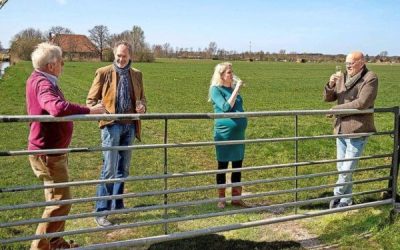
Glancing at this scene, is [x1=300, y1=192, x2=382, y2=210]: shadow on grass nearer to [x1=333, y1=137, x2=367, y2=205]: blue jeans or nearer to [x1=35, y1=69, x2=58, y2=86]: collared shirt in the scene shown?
[x1=333, y1=137, x2=367, y2=205]: blue jeans

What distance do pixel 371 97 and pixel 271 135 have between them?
6506mm

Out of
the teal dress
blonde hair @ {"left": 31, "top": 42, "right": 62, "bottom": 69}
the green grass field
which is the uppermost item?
blonde hair @ {"left": 31, "top": 42, "right": 62, "bottom": 69}

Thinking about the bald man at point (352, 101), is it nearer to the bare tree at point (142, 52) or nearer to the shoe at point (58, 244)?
the shoe at point (58, 244)

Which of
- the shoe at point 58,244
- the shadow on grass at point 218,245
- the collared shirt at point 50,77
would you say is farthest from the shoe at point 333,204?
the collared shirt at point 50,77

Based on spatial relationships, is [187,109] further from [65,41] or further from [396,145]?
[65,41]

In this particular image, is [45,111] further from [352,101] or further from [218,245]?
[352,101]

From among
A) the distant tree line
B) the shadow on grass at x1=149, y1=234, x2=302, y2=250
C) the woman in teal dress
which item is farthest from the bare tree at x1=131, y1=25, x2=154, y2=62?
the shadow on grass at x1=149, y1=234, x2=302, y2=250

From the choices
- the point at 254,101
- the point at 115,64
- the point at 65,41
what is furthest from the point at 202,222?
the point at 65,41

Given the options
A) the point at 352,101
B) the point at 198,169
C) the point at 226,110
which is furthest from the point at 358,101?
the point at 198,169

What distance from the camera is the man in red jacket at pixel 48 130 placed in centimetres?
412

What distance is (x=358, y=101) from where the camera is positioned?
18.2 feet

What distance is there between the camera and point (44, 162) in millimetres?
4254

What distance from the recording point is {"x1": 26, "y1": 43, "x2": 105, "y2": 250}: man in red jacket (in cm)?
412

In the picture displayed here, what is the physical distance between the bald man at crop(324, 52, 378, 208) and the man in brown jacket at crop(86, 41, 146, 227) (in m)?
2.40
